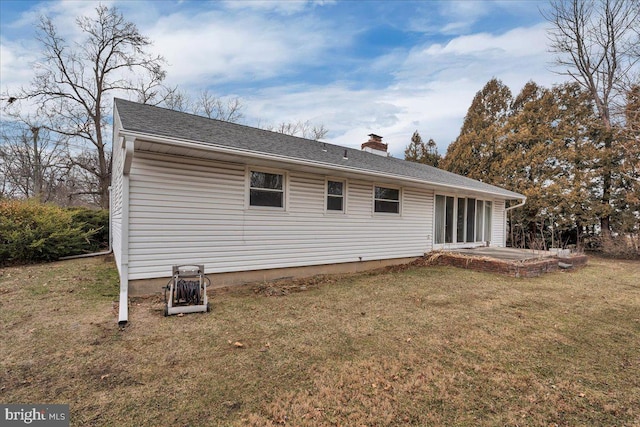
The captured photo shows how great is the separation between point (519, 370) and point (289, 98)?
17689 millimetres

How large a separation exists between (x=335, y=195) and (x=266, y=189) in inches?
76.1

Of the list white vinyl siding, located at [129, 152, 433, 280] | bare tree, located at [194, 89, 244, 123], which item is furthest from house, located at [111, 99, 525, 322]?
bare tree, located at [194, 89, 244, 123]

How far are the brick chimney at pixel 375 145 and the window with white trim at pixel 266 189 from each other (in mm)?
6981

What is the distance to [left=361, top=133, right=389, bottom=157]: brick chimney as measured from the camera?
1275cm

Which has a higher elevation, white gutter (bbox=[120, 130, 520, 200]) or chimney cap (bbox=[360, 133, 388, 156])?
chimney cap (bbox=[360, 133, 388, 156])

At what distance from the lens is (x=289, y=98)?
1809 cm

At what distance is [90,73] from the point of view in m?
17.1

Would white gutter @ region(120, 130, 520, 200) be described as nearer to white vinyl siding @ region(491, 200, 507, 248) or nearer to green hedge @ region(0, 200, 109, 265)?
green hedge @ region(0, 200, 109, 265)

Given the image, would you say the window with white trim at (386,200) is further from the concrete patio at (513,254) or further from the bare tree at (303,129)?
Result: the bare tree at (303,129)

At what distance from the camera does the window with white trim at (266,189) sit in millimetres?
6355

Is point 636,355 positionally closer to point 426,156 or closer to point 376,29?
point 376,29

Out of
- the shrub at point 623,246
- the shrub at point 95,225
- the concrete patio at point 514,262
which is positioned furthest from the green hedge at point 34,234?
the shrub at point 623,246

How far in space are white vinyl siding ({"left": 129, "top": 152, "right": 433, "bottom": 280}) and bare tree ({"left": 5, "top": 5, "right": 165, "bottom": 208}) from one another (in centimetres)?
1481
